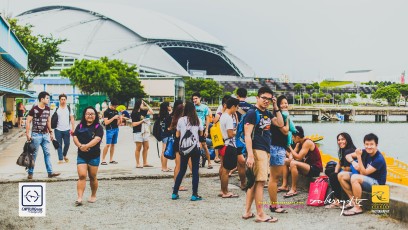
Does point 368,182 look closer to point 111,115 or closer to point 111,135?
point 111,115

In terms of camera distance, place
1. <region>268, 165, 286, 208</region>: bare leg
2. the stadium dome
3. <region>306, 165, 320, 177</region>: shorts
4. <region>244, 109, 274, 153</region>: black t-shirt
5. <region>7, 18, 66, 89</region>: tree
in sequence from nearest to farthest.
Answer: <region>244, 109, 274, 153</region>: black t-shirt < <region>268, 165, 286, 208</region>: bare leg < <region>306, 165, 320, 177</region>: shorts < <region>7, 18, 66, 89</region>: tree < the stadium dome

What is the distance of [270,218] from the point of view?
20.2 ft

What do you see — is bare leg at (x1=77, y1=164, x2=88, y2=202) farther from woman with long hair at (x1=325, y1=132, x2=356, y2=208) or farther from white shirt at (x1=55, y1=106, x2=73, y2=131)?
white shirt at (x1=55, y1=106, x2=73, y2=131)

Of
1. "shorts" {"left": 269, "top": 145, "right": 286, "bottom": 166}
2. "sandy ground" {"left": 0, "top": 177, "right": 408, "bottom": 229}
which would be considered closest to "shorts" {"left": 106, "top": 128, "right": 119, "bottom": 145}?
"sandy ground" {"left": 0, "top": 177, "right": 408, "bottom": 229}

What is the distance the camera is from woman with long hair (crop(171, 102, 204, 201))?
7523 mm

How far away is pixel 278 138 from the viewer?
268 inches

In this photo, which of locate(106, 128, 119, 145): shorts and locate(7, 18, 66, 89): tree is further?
locate(7, 18, 66, 89): tree

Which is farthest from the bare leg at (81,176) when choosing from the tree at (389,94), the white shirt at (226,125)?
the tree at (389,94)

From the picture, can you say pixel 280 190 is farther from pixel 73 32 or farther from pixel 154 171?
pixel 73 32

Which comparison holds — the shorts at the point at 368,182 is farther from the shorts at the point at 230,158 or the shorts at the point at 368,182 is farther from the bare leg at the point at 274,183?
the shorts at the point at 230,158

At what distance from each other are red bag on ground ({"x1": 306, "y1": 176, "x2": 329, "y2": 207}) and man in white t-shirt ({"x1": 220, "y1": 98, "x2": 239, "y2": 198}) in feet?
4.04

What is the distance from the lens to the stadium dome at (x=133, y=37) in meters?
97.2

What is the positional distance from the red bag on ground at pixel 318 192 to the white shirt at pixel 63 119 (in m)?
6.35

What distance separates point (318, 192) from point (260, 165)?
1.59 meters
